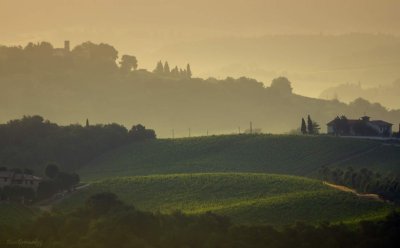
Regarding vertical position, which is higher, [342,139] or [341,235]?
[342,139]

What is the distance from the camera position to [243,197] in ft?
393

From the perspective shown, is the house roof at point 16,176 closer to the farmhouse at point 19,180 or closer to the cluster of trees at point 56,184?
the farmhouse at point 19,180

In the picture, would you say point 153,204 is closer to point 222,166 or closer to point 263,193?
point 263,193

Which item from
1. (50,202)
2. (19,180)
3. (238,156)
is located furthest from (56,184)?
(238,156)

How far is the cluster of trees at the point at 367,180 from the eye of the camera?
115 m

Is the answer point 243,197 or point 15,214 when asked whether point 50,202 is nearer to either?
point 15,214

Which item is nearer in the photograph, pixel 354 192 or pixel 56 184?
pixel 354 192

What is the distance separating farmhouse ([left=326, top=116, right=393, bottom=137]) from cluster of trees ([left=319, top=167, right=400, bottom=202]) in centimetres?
3647

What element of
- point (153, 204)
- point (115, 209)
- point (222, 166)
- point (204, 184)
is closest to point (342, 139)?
point (222, 166)

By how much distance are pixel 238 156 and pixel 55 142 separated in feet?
113

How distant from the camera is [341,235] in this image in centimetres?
9075

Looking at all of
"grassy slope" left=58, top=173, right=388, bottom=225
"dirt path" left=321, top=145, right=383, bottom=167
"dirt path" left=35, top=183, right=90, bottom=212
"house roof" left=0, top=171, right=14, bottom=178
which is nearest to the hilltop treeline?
"house roof" left=0, top=171, right=14, bottom=178

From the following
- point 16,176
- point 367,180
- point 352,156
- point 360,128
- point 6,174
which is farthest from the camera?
point 360,128

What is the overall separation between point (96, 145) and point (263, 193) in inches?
2404
